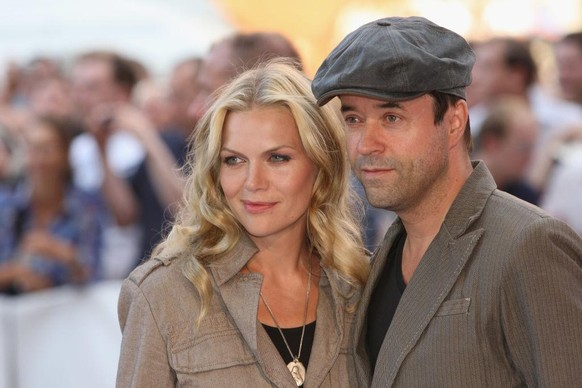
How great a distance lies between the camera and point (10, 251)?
652cm

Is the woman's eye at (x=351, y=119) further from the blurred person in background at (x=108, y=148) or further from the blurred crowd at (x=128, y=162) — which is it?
the blurred person in background at (x=108, y=148)

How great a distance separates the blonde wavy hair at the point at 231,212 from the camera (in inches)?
130

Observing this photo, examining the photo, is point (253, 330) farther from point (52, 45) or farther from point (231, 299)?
point (52, 45)

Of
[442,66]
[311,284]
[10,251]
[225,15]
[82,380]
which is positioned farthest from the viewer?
[225,15]

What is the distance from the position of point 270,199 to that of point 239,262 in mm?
223

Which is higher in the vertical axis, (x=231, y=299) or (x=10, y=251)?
(x=231, y=299)

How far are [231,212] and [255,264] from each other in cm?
18

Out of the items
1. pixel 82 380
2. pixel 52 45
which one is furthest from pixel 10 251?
pixel 52 45

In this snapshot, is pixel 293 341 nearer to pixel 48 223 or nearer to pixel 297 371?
pixel 297 371

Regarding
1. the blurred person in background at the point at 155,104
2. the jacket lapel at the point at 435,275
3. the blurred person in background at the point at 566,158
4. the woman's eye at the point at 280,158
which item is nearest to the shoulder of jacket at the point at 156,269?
the woman's eye at the point at 280,158

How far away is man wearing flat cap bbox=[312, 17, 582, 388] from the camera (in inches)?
105

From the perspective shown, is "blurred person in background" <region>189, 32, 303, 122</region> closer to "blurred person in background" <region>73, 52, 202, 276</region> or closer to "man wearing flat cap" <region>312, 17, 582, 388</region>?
"blurred person in background" <region>73, 52, 202, 276</region>

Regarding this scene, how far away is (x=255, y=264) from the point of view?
343 cm

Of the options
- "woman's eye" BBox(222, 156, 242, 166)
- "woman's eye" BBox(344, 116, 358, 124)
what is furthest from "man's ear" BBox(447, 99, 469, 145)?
"woman's eye" BBox(222, 156, 242, 166)
